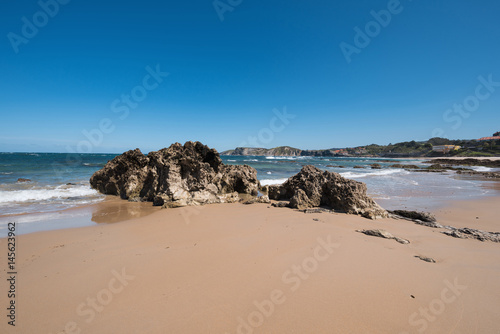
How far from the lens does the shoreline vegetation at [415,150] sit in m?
76.4

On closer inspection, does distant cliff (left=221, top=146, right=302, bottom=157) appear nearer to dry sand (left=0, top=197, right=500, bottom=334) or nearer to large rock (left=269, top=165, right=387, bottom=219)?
large rock (left=269, top=165, right=387, bottom=219)

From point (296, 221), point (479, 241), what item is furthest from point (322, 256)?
point (479, 241)

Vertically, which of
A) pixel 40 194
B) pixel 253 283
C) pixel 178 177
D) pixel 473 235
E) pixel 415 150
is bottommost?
pixel 473 235

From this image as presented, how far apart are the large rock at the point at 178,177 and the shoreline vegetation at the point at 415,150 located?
92600mm

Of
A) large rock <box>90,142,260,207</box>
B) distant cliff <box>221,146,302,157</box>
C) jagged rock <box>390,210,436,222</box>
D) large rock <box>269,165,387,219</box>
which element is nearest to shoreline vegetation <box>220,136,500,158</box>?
distant cliff <box>221,146,302,157</box>

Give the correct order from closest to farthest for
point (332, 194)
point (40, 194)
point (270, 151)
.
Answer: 1. point (332, 194)
2. point (40, 194)
3. point (270, 151)

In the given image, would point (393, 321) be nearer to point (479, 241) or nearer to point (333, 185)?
point (479, 241)

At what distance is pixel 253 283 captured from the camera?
3230 mm

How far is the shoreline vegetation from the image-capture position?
76.4m

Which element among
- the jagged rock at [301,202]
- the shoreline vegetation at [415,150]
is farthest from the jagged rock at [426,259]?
the shoreline vegetation at [415,150]

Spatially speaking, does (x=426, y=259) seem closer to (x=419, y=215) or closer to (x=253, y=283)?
(x=253, y=283)

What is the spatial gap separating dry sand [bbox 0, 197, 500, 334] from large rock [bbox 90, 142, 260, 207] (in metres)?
4.19

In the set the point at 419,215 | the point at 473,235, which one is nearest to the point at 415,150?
the point at 419,215

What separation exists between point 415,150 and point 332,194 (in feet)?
416
